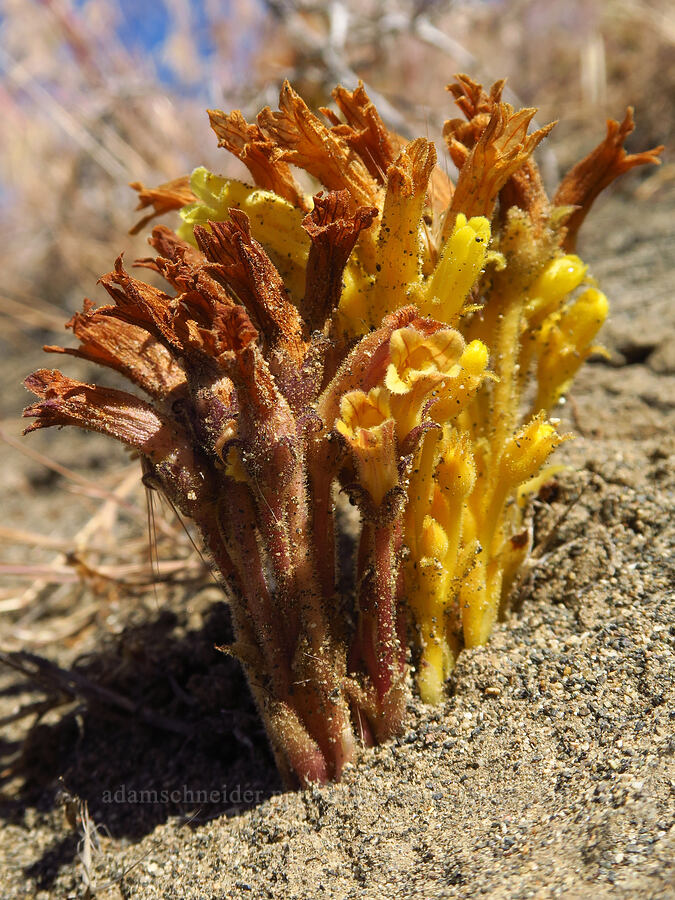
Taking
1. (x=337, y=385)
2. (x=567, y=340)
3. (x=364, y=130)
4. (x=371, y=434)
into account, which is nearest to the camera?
(x=371, y=434)

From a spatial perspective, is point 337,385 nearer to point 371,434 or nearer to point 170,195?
point 371,434

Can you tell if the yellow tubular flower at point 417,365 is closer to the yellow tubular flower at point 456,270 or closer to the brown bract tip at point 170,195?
the yellow tubular flower at point 456,270

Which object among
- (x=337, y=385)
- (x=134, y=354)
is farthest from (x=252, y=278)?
(x=134, y=354)

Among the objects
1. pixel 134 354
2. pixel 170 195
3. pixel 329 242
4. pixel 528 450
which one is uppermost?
pixel 170 195

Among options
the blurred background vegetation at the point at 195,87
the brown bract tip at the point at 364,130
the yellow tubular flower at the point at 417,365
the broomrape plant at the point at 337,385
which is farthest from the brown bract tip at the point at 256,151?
the blurred background vegetation at the point at 195,87

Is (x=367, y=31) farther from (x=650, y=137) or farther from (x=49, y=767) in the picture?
(x=49, y=767)

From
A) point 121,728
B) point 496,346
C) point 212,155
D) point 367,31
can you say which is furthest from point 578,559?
point 212,155

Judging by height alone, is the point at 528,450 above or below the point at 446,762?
above
